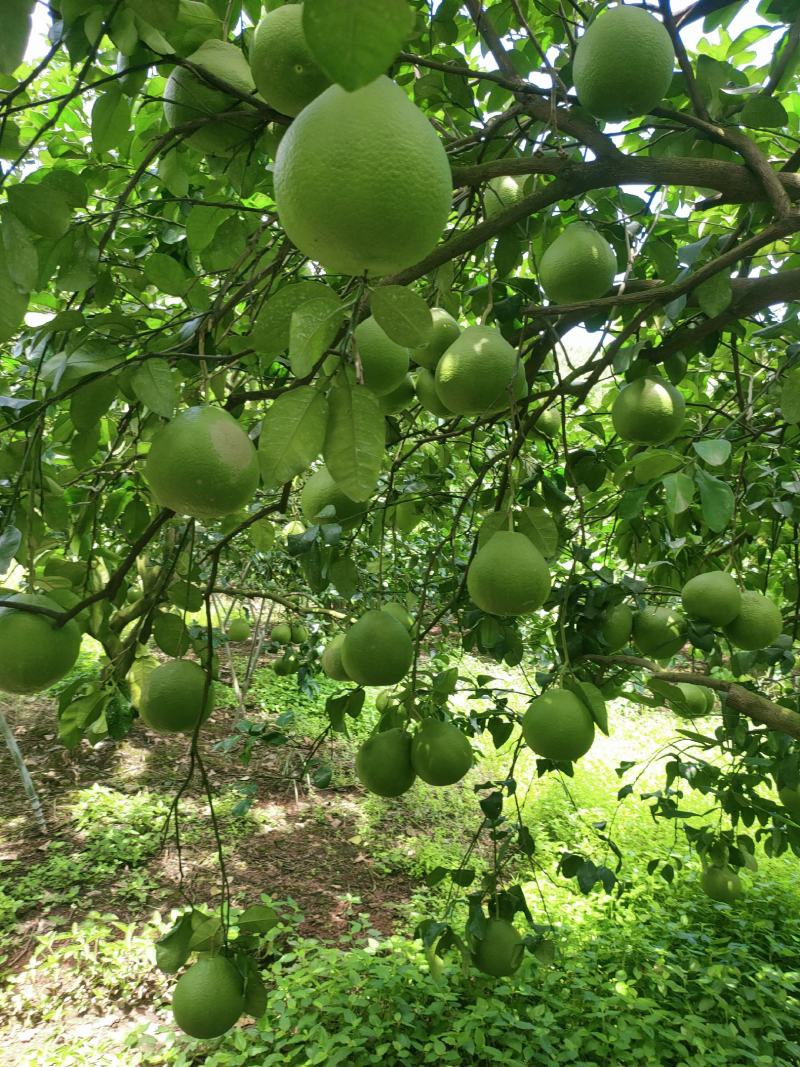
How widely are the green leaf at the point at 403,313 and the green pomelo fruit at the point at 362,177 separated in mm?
96

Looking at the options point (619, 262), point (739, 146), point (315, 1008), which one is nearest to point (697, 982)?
point (315, 1008)

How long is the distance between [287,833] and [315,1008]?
2167mm

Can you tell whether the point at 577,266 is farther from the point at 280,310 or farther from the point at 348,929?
the point at 348,929

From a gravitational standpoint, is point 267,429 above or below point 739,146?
below

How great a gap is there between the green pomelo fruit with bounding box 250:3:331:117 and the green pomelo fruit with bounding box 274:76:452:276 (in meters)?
0.25

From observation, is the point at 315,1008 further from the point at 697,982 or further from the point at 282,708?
the point at 282,708

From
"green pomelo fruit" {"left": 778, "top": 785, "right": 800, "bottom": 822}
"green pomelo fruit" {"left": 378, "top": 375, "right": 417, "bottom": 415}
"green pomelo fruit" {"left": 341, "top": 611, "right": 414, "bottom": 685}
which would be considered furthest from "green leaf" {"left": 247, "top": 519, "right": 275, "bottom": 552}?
"green pomelo fruit" {"left": 778, "top": 785, "right": 800, "bottom": 822}

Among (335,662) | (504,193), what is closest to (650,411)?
(504,193)

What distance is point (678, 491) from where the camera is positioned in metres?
1.35

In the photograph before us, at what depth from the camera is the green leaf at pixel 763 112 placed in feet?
4.15

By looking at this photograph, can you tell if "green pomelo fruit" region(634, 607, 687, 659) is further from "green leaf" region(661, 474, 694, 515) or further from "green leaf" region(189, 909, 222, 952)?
"green leaf" region(189, 909, 222, 952)

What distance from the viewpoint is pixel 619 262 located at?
5.58ft

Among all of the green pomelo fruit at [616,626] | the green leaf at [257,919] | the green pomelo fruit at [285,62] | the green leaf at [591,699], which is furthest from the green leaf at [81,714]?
the green pomelo fruit at [616,626]

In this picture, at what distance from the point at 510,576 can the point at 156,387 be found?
679mm
